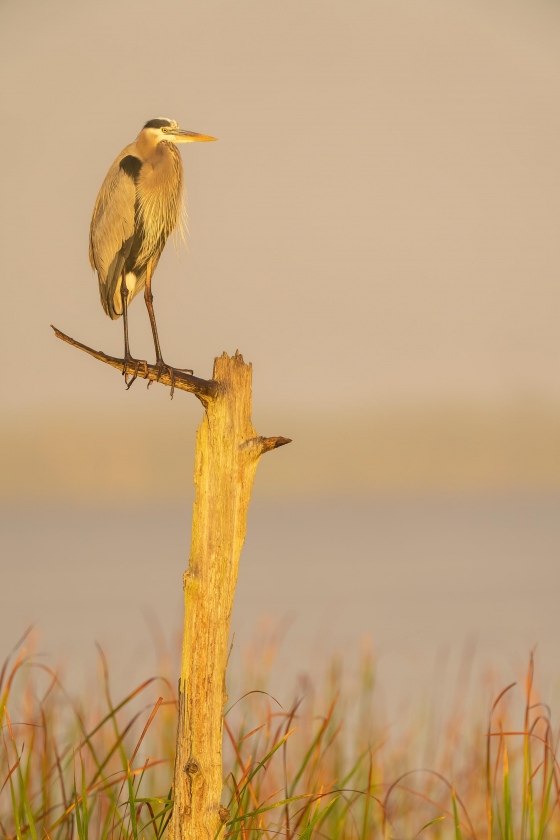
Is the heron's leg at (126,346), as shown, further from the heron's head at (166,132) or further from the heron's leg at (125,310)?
the heron's head at (166,132)

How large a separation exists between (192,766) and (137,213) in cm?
286

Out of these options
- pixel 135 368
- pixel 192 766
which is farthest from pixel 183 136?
pixel 192 766

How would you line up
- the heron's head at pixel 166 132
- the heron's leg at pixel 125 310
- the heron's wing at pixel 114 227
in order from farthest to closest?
1. the heron's head at pixel 166 132
2. the heron's wing at pixel 114 227
3. the heron's leg at pixel 125 310

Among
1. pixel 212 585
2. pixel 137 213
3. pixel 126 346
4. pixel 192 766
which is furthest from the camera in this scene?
pixel 137 213

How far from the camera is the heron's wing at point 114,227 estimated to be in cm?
471

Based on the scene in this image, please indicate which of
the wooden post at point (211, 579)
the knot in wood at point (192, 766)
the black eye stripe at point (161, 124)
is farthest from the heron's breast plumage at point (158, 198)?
the knot in wood at point (192, 766)

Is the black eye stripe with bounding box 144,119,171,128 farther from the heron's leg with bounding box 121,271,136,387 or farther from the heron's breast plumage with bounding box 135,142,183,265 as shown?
the heron's leg with bounding box 121,271,136,387

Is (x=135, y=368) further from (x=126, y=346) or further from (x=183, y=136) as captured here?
(x=183, y=136)

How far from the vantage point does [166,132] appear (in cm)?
492

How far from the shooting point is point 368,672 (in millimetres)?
4594

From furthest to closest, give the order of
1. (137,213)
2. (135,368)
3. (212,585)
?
(137,213)
(135,368)
(212,585)

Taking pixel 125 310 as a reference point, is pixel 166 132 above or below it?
above

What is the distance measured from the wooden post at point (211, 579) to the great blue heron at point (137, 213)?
1.60 metres

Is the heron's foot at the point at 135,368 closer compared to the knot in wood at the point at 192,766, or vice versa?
the knot in wood at the point at 192,766
